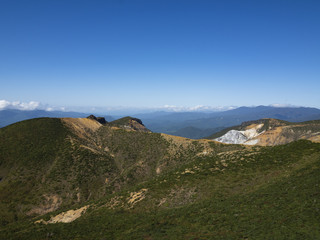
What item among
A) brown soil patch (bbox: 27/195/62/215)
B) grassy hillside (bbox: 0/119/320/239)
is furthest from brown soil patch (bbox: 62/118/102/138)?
brown soil patch (bbox: 27/195/62/215)

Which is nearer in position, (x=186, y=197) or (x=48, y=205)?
(x=186, y=197)

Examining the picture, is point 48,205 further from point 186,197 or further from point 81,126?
point 81,126

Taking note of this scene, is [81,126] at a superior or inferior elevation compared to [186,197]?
superior

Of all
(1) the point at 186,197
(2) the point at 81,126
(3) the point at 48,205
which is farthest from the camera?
(2) the point at 81,126

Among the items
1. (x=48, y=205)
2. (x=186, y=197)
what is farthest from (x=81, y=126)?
(x=186, y=197)

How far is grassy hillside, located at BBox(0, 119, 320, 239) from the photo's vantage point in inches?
761


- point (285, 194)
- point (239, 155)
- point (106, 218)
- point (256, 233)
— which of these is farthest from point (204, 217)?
point (239, 155)

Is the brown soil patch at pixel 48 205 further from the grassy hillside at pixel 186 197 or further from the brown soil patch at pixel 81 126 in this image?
the brown soil patch at pixel 81 126

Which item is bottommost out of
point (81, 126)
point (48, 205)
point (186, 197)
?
point (48, 205)

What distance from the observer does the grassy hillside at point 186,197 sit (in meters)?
19.3

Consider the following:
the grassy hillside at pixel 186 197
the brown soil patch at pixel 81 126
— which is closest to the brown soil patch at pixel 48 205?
the grassy hillside at pixel 186 197

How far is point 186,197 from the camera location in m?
32.8

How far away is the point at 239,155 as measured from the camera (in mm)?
45562

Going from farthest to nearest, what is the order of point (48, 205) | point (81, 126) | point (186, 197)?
point (81, 126) < point (48, 205) < point (186, 197)
